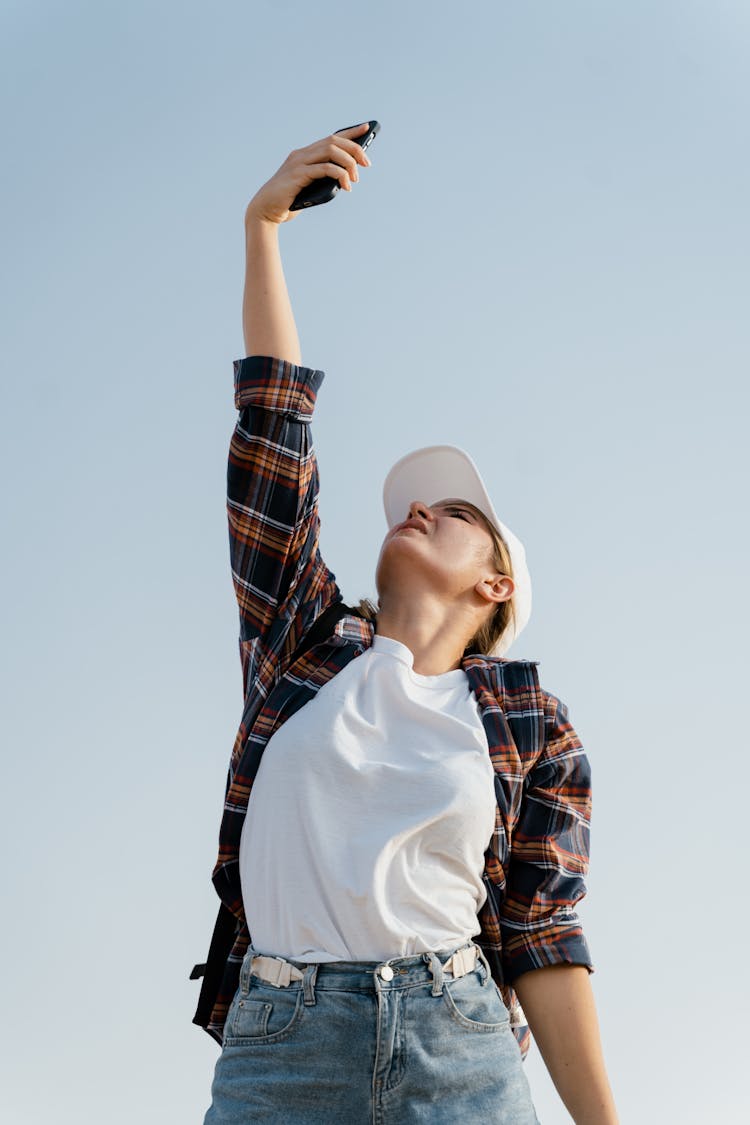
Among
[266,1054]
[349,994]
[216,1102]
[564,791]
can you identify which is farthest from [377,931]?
[564,791]

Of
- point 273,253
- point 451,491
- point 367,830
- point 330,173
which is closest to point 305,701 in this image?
point 367,830

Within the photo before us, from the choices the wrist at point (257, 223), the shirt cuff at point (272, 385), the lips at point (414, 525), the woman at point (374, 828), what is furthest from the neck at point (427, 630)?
the wrist at point (257, 223)

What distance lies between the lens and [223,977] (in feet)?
9.71

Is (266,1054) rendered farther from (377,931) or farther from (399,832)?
(399,832)

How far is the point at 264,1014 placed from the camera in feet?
8.52

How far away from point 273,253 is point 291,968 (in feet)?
6.07

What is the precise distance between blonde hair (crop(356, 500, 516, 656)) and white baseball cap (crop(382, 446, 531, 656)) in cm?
1

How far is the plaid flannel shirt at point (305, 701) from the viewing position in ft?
9.79

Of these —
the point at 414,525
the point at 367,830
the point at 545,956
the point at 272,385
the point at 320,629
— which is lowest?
the point at 545,956

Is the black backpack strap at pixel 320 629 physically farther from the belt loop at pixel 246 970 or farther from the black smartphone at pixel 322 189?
the black smartphone at pixel 322 189

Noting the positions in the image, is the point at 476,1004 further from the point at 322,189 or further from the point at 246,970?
the point at 322,189

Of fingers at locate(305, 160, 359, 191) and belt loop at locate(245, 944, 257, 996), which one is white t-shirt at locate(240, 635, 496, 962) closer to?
belt loop at locate(245, 944, 257, 996)

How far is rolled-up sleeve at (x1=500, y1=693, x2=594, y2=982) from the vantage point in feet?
9.84

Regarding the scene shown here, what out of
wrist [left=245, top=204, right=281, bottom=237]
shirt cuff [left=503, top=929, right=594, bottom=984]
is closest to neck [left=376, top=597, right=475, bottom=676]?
shirt cuff [left=503, top=929, right=594, bottom=984]
